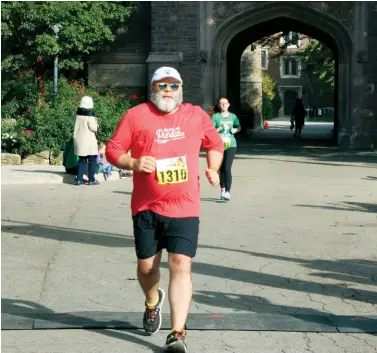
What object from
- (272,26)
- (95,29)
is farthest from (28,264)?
(272,26)

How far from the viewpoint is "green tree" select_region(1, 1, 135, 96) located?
1195 inches

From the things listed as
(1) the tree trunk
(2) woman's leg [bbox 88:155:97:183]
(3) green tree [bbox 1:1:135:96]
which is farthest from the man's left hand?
(1) the tree trunk

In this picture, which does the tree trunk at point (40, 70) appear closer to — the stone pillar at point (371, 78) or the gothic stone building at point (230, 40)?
the gothic stone building at point (230, 40)

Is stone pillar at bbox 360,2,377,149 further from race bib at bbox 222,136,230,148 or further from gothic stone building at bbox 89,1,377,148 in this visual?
race bib at bbox 222,136,230,148

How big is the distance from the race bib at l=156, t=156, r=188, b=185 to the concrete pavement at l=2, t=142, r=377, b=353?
0.98 metres

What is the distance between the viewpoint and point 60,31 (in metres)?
30.9

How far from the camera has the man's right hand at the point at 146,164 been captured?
18.9ft

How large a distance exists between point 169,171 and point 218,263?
3.26 metres

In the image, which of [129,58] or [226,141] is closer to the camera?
[226,141]

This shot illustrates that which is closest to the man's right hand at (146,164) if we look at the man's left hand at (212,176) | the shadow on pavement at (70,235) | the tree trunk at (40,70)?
the man's left hand at (212,176)

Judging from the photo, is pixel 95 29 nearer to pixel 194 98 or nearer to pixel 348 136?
pixel 194 98

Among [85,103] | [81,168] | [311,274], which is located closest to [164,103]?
[311,274]

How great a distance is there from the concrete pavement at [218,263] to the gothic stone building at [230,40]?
1493 cm

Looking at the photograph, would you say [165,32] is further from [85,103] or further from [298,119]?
[85,103]
